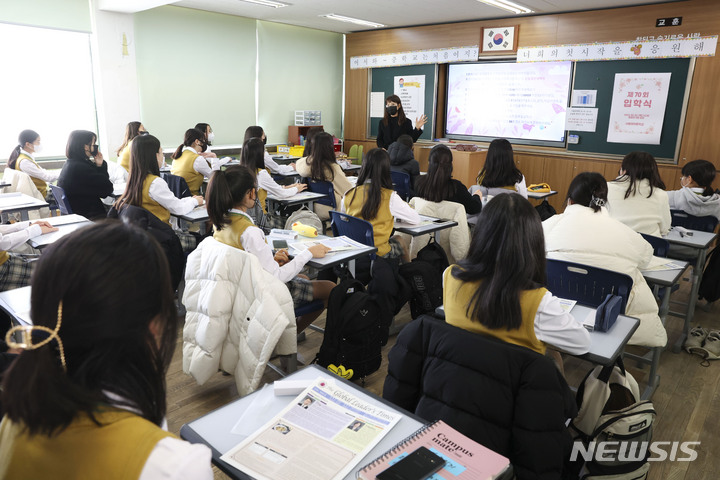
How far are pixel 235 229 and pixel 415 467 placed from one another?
164 centimetres

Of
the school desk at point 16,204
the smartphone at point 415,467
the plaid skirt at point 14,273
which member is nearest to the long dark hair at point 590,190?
the smartphone at point 415,467

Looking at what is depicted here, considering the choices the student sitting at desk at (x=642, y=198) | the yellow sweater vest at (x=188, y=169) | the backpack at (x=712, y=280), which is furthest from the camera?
the yellow sweater vest at (x=188, y=169)

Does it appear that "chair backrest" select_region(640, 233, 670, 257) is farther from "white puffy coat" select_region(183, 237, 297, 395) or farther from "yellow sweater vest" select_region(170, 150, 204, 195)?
"yellow sweater vest" select_region(170, 150, 204, 195)

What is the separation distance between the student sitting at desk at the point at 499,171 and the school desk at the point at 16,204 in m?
3.76

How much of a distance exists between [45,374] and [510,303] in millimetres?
1253

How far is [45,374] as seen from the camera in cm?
75

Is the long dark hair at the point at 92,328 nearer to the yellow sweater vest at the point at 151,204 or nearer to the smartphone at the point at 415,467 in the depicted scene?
the smartphone at the point at 415,467

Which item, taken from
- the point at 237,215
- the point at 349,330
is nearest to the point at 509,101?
the point at 349,330

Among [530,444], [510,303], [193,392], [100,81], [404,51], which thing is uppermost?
[404,51]

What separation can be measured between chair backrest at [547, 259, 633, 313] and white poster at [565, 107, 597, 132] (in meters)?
5.19

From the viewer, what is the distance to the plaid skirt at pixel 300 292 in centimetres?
282

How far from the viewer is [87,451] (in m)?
0.78

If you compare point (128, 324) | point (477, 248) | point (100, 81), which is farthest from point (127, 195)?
point (100, 81)

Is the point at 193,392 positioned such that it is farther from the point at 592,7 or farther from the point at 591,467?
the point at 592,7
